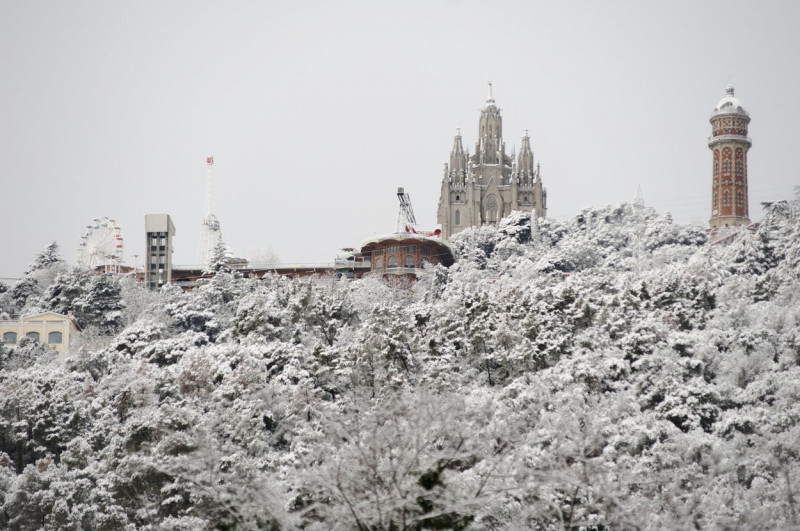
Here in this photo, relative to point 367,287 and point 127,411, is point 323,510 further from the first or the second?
point 367,287

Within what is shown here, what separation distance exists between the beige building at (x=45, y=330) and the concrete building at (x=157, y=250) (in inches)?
693

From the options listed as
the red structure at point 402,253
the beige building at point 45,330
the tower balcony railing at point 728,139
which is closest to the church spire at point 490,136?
the tower balcony railing at point 728,139

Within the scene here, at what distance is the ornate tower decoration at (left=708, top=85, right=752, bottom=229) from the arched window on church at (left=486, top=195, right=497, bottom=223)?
20398mm

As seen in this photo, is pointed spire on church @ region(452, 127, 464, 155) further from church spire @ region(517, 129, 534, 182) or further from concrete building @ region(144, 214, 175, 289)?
concrete building @ region(144, 214, 175, 289)

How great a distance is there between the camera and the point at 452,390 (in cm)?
4753

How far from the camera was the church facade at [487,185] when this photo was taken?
367ft

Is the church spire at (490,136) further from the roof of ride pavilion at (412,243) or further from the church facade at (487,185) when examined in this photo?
the roof of ride pavilion at (412,243)

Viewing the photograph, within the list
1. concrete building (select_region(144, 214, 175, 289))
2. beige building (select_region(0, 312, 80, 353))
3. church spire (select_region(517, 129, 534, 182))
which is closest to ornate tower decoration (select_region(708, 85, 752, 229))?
church spire (select_region(517, 129, 534, 182))

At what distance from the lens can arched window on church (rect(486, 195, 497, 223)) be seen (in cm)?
11207

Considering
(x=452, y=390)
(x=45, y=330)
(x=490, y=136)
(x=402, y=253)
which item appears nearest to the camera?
(x=452, y=390)

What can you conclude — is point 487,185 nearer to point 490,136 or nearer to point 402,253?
point 490,136

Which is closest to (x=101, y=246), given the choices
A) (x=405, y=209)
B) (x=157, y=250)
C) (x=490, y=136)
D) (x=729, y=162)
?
(x=157, y=250)

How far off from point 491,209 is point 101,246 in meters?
35.9

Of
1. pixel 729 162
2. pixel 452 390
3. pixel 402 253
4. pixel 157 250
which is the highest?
pixel 729 162
